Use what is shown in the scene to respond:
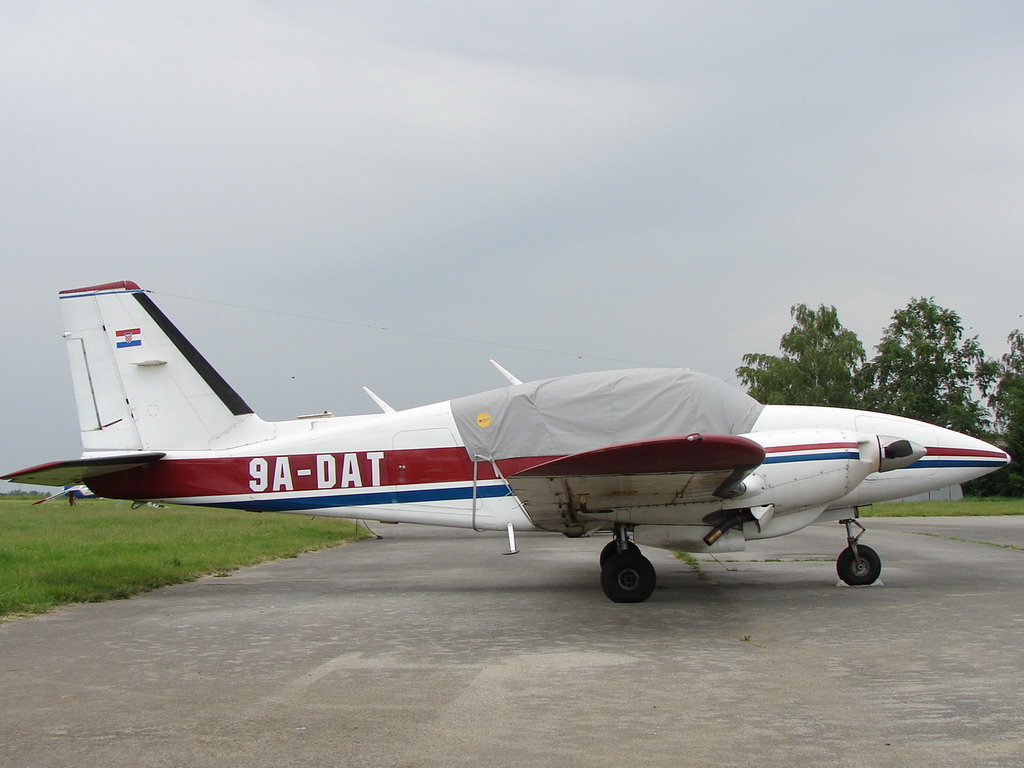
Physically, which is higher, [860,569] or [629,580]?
[629,580]

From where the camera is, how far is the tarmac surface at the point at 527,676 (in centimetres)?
427

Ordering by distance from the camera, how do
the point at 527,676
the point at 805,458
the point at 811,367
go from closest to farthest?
1. the point at 527,676
2. the point at 805,458
3. the point at 811,367

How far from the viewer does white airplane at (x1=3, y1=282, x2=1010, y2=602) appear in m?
9.48

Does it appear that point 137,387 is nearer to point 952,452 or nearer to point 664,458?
point 664,458

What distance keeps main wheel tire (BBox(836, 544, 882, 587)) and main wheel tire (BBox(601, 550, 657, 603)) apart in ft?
8.52

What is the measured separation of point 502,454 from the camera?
10234 millimetres

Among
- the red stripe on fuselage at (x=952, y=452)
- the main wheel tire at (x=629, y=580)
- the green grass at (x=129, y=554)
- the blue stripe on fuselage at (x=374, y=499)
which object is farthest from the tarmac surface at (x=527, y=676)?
the red stripe on fuselage at (x=952, y=452)

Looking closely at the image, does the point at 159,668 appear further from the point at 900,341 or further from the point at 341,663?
the point at 900,341

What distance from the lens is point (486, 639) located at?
24.2 feet

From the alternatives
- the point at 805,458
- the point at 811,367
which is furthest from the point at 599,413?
the point at 811,367

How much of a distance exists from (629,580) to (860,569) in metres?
2.98

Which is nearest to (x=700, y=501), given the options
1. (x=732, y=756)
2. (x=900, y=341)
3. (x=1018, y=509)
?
(x=732, y=756)

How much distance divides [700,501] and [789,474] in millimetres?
1058

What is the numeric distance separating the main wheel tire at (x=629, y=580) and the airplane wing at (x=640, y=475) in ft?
1.99
